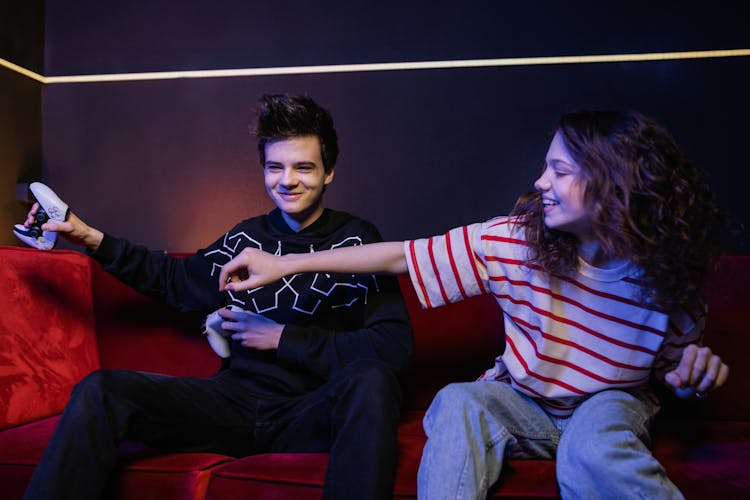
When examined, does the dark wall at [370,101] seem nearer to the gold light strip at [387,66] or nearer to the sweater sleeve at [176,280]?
the gold light strip at [387,66]

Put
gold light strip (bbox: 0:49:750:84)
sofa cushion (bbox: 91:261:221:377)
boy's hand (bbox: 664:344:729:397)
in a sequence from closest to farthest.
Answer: boy's hand (bbox: 664:344:729:397) < sofa cushion (bbox: 91:261:221:377) < gold light strip (bbox: 0:49:750:84)

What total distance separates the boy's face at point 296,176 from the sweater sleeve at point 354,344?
1.04 ft

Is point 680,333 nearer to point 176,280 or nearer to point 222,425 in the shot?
point 222,425

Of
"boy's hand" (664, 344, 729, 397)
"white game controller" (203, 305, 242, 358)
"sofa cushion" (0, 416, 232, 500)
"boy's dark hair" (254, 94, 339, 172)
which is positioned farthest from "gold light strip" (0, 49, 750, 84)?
"sofa cushion" (0, 416, 232, 500)

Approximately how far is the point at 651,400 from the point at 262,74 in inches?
68.0

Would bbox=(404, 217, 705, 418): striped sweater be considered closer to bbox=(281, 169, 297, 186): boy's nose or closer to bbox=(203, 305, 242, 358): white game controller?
bbox=(281, 169, 297, 186): boy's nose

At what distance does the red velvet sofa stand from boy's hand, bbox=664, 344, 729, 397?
18 centimetres

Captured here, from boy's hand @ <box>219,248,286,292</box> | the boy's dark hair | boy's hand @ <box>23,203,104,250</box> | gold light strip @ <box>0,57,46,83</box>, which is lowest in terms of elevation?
boy's hand @ <box>219,248,286,292</box>

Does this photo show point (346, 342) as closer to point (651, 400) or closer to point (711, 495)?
point (651, 400)

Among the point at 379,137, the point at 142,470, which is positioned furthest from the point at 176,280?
the point at 379,137

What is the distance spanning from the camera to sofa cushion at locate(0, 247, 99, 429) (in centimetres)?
169

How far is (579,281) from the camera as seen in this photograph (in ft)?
4.81

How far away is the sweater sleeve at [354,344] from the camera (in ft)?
5.14

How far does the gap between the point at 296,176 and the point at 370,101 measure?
0.83 m
